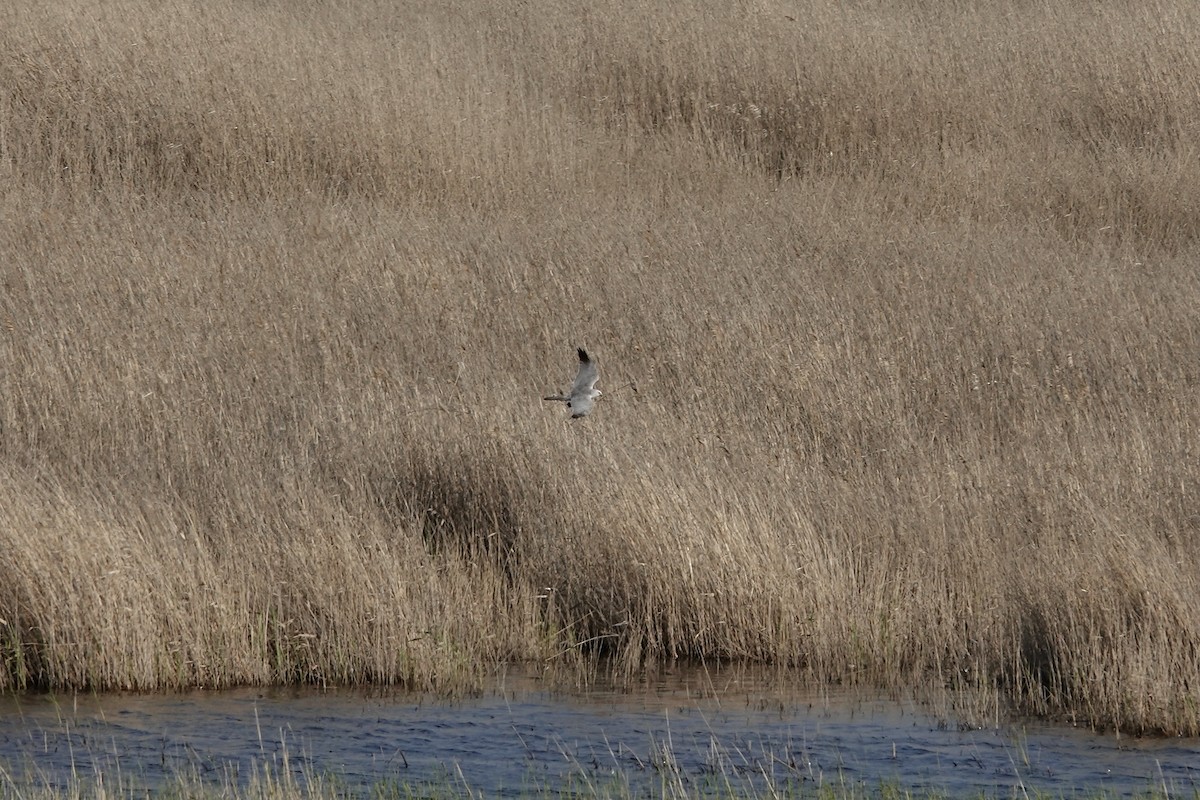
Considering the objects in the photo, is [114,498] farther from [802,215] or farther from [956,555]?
[802,215]

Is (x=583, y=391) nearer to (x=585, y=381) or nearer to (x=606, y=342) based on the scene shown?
(x=585, y=381)

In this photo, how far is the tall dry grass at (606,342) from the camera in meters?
6.92

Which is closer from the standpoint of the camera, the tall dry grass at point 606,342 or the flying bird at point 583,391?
the tall dry grass at point 606,342

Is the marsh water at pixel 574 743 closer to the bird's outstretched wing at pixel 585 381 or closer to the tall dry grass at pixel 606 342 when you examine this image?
the tall dry grass at pixel 606 342

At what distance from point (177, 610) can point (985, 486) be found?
155 inches

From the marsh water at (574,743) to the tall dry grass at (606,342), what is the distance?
0.25m

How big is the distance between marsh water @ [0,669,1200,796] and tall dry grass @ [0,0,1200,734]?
0.25m

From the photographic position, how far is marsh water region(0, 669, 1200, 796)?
5.66 m

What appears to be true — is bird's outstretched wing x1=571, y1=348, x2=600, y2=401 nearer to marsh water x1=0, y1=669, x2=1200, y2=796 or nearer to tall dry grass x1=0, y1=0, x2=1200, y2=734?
tall dry grass x1=0, y1=0, x2=1200, y2=734

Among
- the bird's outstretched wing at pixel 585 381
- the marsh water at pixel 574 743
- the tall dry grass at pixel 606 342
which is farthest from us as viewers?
the bird's outstretched wing at pixel 585 381

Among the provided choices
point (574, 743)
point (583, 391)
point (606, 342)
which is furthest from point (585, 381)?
point (606, 342)

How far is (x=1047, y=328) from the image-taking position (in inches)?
436

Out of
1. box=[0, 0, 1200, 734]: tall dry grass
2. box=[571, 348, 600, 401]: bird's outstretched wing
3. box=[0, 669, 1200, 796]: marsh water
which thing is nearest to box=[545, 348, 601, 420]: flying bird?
box=[571, 348, 600, 401]: bird's outstretched wing

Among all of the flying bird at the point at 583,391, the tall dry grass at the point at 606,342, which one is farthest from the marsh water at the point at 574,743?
the flying bird at the point at 583,391
